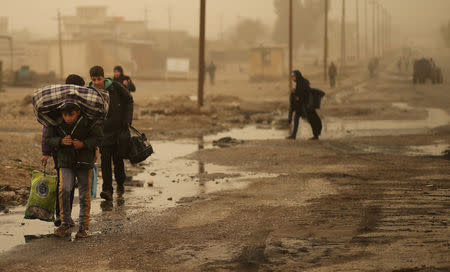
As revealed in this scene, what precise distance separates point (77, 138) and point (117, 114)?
8.43ft

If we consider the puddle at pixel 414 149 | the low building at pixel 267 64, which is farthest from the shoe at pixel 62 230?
the low building at pixel 267 64

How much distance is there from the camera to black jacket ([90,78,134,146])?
10.2 m

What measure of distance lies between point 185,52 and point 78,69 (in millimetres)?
30058

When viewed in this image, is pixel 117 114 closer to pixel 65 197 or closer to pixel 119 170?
pixel 119 170

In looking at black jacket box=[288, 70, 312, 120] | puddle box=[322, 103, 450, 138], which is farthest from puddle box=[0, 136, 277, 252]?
Answer: puddle box=[322, 103, 450, 138]

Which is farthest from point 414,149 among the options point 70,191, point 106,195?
point 70,191

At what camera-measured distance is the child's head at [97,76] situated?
9328 mm

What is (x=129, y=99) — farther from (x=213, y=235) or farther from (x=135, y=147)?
(x=213, y=235)

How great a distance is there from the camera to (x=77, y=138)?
7746 mm

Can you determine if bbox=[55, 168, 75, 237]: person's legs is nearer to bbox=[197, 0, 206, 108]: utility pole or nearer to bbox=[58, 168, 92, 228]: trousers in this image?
bbox=[58, 168, 92, 228]: trousers

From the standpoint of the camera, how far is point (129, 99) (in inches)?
404

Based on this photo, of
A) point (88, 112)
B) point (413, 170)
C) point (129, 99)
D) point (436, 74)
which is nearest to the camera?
point (88, 112)

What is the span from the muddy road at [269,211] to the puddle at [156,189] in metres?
0.02

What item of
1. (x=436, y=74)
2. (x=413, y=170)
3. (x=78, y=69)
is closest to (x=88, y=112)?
(x=413, y=170)
